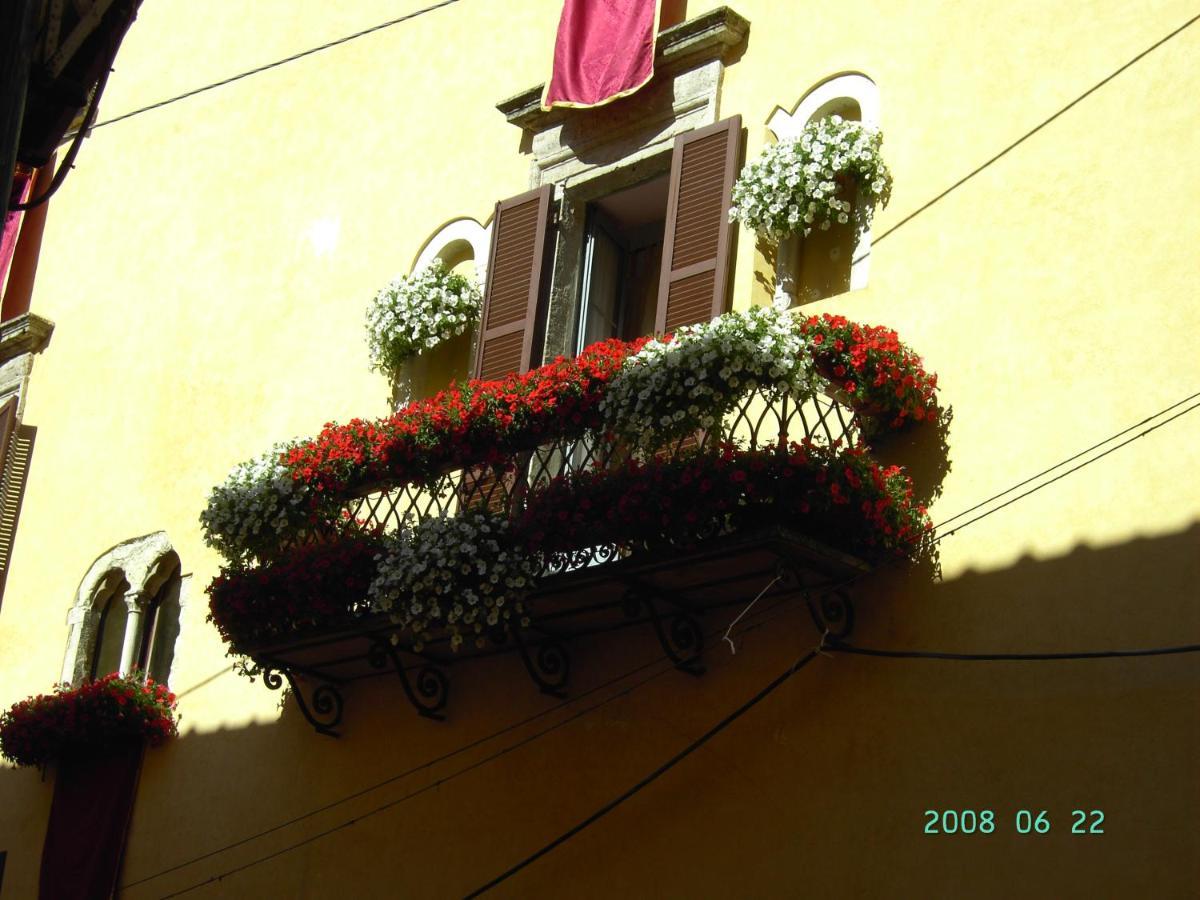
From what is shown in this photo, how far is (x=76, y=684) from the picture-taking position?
11.1 metres

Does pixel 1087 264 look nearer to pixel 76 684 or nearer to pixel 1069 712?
pixel 1069 712

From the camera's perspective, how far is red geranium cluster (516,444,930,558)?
7277 mm

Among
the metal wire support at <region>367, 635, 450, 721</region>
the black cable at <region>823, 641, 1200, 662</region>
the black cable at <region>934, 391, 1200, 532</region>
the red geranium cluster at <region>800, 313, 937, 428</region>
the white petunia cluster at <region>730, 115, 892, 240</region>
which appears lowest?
the metal wire support at <region>367, 635, 450, 721</region>

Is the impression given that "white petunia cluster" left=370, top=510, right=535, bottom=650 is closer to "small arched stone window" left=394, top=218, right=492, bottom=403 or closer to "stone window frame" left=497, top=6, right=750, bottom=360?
"stone window frame" left=497, top=6, right=750, bottom=360

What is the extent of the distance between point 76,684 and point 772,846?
206 inches

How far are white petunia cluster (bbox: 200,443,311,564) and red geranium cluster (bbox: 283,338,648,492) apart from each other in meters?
0.10

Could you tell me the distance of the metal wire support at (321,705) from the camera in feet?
31.0

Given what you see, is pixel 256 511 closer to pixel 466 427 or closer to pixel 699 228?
pixel 466 427

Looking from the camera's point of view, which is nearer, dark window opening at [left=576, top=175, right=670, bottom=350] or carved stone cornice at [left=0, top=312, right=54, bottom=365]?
dark window opening at [left=576, top=175, right=670, bottom=350]

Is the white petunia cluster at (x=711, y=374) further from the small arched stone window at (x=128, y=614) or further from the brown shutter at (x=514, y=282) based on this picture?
the small arched stone window at (x=128, y=614)

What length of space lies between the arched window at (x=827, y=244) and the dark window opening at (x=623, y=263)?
95cm

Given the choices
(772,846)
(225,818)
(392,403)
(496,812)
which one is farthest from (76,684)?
(772,846)

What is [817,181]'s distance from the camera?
8602mm

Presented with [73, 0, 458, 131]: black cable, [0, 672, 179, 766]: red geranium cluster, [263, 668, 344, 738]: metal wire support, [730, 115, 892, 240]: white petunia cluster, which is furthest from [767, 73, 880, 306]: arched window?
[0, 672, 179, 766]: red geranium cluster
